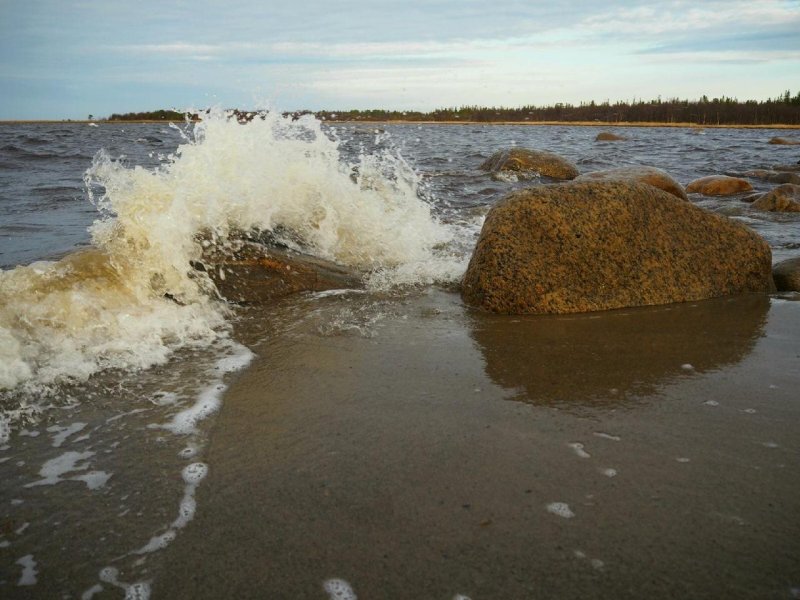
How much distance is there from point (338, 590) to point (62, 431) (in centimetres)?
145

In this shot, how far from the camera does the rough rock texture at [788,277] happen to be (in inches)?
177

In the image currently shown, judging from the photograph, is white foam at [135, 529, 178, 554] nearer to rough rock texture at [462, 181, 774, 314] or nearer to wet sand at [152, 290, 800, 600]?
wet sand at [152, 290, 800, 600]

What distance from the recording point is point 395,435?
86.9 inches

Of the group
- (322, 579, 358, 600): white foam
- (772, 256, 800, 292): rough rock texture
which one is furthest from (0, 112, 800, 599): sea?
(772, 256, 800, 292): rough rock texture

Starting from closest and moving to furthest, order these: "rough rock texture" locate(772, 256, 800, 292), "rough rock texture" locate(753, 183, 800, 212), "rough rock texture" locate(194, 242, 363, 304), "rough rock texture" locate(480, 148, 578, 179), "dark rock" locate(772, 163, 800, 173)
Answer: "rough rock texture" locate(194, 242, 363, 304)
"rough rock texture" locate(772, 256, 800, 292)
"rough rock texture" locate(753, 183, 800, 212)
"rough rock texture" locate(480, 148, 578, 179)
"dark rock" locate(772, 163, 800, 173)

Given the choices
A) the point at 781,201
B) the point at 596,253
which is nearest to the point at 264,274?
the point at 596,253

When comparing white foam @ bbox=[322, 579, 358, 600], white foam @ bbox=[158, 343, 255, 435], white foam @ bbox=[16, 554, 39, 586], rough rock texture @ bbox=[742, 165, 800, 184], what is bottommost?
white foam @ bbox=[322, 579, 358, 600]

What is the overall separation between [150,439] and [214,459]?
33 cm

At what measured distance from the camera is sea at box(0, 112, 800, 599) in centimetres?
171

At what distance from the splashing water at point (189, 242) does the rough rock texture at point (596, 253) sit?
2.78 ft

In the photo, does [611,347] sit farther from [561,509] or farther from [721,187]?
[721,187]

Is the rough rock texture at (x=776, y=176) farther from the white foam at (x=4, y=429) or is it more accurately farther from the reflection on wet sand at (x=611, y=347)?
the white foam at (x=4, y=429)

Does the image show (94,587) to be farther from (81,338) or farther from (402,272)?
(402,272)

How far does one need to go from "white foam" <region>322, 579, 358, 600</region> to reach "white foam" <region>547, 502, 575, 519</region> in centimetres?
66
